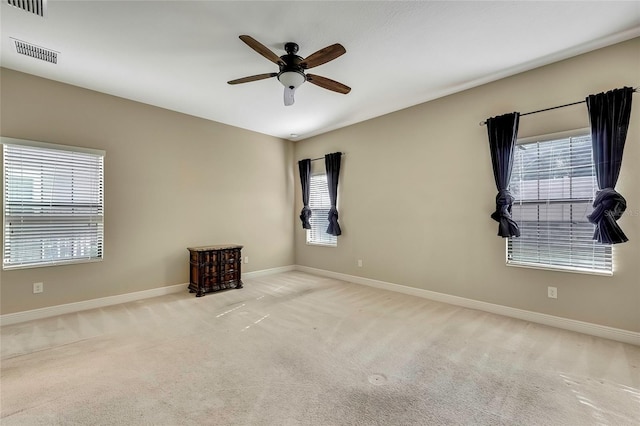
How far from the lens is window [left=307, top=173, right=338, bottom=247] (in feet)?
19.1

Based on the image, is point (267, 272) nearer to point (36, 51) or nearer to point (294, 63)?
point (294, 63)

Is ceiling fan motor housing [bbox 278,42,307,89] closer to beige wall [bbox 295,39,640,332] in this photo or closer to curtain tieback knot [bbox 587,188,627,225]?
beige wall [bbox 295,39,640,332]

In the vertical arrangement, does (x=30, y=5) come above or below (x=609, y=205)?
above

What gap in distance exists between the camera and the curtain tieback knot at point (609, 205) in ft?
8.86

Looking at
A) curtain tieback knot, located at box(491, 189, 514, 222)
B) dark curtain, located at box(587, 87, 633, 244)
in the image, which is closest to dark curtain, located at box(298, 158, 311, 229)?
curtain tieback knot, located at box(491, 189, 514, 222)

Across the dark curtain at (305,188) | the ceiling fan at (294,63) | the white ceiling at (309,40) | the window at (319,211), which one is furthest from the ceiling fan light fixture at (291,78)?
the dark curtain at (305,188)

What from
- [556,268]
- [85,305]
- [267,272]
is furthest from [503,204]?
[85,305]

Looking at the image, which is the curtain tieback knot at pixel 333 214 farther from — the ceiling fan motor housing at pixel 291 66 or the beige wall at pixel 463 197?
the ceiling fan motor housing at pixel 291 66

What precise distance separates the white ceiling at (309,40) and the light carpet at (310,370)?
2.99 metres

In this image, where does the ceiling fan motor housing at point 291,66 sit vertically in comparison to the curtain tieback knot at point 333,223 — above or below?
above

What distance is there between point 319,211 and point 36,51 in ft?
14.9

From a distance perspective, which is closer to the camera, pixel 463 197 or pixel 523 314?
pixel 523 314

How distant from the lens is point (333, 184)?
215 inches

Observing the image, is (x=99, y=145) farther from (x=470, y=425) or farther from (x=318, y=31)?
(x=470, y=425)
